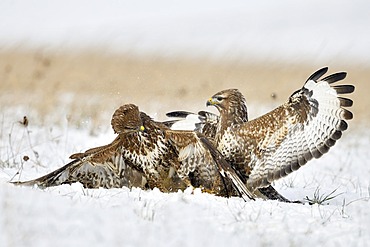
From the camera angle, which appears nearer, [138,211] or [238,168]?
[138,211]

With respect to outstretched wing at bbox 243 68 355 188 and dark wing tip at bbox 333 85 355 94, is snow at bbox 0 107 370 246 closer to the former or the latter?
outstretched wing at bbox 243 68 355 188

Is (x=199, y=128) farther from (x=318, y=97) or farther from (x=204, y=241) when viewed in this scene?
(x=204, y=241)

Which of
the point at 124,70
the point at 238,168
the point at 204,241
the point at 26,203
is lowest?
the point at 204,241

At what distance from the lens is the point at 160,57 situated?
1720 cm

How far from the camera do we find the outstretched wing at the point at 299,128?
5.25 metres

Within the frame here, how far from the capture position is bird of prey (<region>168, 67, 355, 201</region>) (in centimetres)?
526

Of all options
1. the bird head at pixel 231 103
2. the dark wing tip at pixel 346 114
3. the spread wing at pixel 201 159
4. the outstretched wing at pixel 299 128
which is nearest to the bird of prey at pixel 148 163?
the spread wing at pixel 201 159

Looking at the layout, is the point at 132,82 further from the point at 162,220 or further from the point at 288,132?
the point at 162,220

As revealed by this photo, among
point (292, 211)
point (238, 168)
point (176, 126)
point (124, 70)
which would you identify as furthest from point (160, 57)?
point (292, 211)

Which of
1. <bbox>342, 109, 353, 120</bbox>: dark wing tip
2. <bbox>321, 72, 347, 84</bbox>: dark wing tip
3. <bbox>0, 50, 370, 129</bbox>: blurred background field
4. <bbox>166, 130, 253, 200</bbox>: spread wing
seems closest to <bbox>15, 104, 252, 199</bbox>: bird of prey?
<bbox>166, 130, 253, 200</bbox>: spread wing

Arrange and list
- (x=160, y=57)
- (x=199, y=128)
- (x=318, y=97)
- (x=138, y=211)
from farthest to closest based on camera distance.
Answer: (x=160, y=57) → (x=199, y=128) → (x=318, y=97) → (x=138, y=211)

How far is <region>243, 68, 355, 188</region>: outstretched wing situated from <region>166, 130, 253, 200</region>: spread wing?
43 cm

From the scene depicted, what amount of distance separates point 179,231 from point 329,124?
221 centimetres

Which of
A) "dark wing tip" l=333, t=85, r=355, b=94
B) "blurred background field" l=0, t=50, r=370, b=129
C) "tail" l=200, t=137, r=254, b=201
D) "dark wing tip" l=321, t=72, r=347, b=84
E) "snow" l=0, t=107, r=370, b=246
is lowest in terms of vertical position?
"snow" l=0, t=107, r=370, b=246
